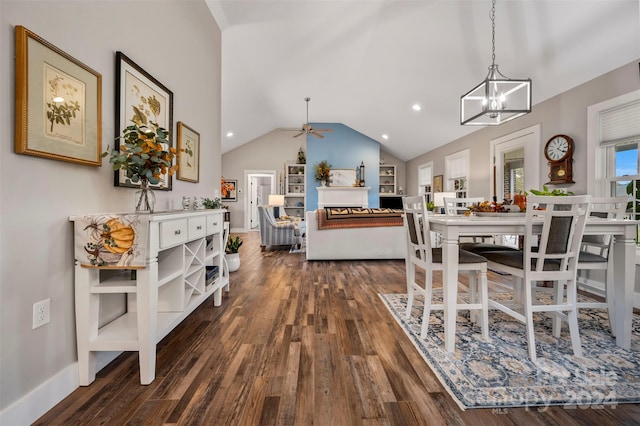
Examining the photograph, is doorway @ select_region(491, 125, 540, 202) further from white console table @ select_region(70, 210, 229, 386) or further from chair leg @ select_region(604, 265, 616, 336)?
white console table @ select_region(70, 210, 229, 386)

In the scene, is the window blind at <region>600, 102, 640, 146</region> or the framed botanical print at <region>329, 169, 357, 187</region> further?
the framed botanical print at <region>329, 169, 357, 187</region>

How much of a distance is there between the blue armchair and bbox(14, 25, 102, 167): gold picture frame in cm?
422

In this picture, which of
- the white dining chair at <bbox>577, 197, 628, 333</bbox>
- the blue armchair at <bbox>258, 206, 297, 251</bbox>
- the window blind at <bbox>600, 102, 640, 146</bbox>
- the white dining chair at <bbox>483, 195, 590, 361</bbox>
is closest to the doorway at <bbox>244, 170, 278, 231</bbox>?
the blue armchair at <bbox>258, 206, 297, 251</bbox>

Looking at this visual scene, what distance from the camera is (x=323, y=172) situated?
8.68m

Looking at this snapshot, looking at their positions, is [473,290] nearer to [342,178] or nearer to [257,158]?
[342,178]

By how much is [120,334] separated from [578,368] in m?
2.55

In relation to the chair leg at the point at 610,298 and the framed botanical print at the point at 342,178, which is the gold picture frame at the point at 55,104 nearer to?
the chair leg at the point at 610,298

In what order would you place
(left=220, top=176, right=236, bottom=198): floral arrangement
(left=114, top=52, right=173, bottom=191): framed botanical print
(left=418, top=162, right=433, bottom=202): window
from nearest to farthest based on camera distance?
(left=114, top=52, right=173, bottom=191): framed botanical print
(left=418, top=162, right=433, bottom=202): window
(left=220, top=176, right=236, bottom=198): floral arrangement

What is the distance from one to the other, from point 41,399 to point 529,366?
2.48 m

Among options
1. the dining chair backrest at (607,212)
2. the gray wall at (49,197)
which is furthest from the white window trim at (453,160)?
the gray wall at (49,197)

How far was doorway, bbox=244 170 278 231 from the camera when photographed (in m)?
9.21

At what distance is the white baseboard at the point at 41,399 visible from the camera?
1.17m

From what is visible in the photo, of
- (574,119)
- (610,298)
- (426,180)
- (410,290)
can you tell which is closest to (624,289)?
(610,298)

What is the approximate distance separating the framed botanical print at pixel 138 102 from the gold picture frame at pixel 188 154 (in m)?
0.19
